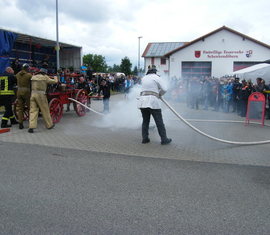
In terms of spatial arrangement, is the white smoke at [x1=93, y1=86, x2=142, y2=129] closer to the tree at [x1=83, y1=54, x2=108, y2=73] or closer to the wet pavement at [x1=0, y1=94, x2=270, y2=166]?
the wet pavement at [x1=0, y1=94, x2=270, y2=166]

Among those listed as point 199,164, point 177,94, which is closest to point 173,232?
point 199,164

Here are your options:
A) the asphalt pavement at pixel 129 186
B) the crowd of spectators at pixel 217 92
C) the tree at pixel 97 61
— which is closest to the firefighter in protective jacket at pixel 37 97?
the asphalt pavement at pixel 129 186

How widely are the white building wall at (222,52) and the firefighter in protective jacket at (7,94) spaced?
24.1 meters

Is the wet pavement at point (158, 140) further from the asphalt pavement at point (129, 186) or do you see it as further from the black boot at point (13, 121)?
the black boot at point (13, 121)

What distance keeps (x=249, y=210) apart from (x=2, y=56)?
12542 millimetres

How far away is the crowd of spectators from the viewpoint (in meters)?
13.1

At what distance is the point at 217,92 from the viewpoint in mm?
15438

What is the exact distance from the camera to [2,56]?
13172 mm

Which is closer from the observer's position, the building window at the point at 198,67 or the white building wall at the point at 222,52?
the white building wall at the point at 222,52

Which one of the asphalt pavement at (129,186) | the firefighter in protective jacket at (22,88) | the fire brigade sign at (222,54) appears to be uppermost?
the fire brigade sign at (222,54)

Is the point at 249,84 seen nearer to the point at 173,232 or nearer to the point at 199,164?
the point at 199,164

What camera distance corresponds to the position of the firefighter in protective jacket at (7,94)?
8945mm

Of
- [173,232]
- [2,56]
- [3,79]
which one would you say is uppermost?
[2,56]

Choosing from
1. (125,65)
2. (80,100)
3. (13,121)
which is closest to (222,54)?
(80,100)
